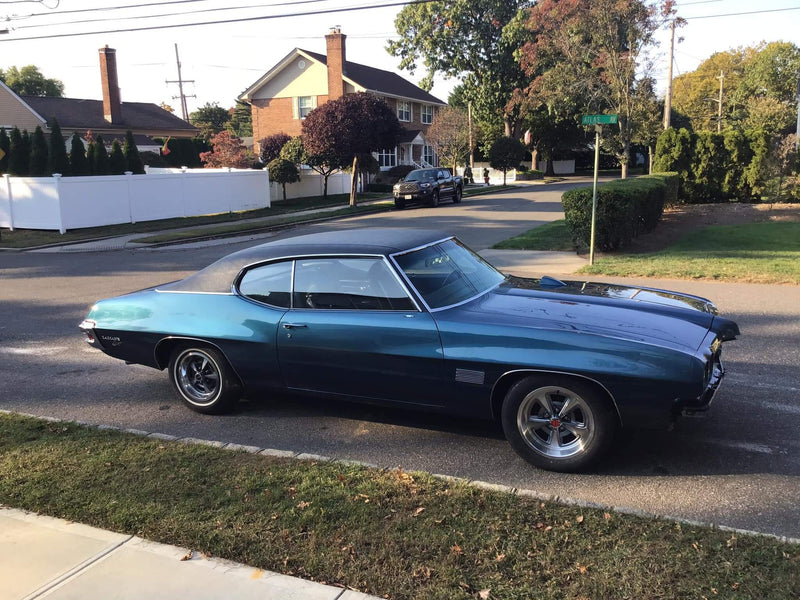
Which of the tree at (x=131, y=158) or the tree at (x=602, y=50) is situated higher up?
the tree at (x=602, y=50)

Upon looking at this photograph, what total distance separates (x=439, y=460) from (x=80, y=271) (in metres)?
12.4

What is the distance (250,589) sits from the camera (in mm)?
3047

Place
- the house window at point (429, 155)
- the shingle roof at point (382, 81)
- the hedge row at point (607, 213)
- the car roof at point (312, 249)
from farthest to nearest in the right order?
the house window at point (429, 155), the shingle roof at point (382, 81), the hedge row at point (607, 213), the car roof at point (312, 249)

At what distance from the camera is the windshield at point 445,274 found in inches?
187

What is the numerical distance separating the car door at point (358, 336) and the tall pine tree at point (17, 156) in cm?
2523

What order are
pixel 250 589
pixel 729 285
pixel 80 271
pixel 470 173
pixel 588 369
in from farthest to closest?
pixel 470 173
pixel 80 271
pixel 729 285
pixel 588 369
pixel 250 589

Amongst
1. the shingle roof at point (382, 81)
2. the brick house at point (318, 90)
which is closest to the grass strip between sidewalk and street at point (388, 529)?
the brick house at point (318, 90)

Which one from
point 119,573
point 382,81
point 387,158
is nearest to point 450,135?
point 387,158

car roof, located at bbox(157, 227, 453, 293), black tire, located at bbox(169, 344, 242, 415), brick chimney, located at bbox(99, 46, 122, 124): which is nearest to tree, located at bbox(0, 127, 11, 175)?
brick chimney, located at bbox(99, 46, 122, 124)

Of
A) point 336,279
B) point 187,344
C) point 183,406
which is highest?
point 336,279

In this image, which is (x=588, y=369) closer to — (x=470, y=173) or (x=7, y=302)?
(x=7, y=302)

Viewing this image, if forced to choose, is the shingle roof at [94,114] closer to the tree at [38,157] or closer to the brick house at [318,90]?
the brick house at [318,90]

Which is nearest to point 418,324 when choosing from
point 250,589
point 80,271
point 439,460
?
point 439,460

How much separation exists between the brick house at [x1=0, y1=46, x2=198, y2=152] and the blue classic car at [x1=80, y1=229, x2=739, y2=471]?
43988mm
